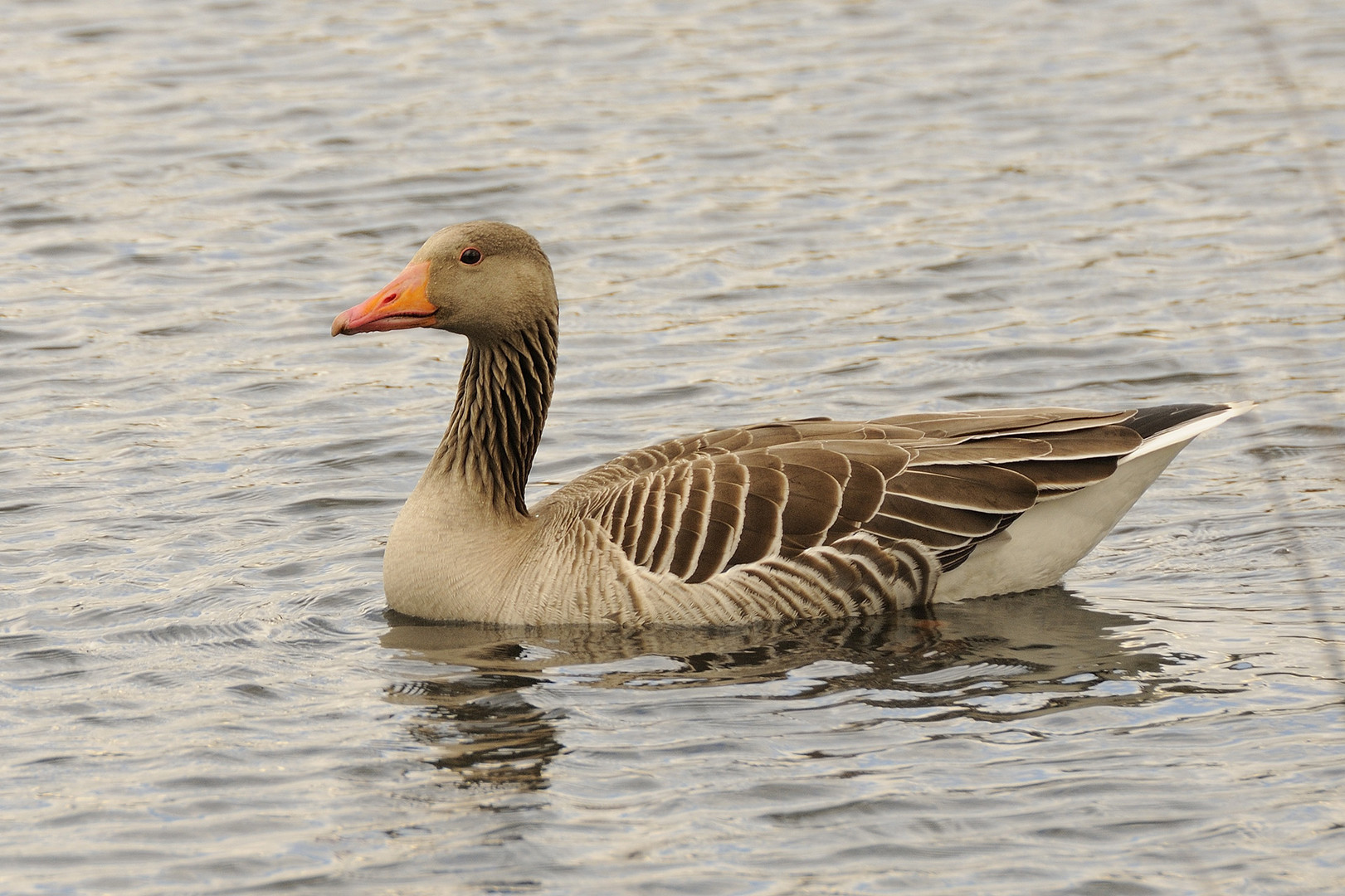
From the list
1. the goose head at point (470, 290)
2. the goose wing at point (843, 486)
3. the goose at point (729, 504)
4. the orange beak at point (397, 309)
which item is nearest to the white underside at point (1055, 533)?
the goose at point (729, 504)

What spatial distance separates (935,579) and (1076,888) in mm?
3128

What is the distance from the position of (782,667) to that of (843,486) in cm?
112

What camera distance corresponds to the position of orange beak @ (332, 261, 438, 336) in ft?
31.7

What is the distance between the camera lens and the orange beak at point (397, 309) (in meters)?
9.66

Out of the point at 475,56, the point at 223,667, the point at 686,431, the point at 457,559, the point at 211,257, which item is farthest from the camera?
the point at 475,56

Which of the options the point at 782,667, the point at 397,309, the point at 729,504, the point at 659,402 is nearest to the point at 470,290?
the point at 397,309

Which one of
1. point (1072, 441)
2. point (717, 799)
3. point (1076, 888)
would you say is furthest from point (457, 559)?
point (1076, 888)

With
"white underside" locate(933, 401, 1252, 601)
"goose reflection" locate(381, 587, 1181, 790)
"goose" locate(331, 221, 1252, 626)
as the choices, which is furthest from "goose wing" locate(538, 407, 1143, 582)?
"goose reflection" locate(381, 587, 1181, 790)

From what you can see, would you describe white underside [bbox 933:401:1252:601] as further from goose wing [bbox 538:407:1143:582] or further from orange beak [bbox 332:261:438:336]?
orange beak [bbox 332:261:438:336]

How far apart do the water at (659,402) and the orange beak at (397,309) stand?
1.59 m

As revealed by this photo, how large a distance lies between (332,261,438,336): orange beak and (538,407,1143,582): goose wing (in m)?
1.30

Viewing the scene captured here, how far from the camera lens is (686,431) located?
12.6 m

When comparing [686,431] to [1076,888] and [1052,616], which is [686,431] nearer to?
[1052,616]

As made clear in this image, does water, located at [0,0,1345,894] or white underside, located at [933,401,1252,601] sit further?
white underside, located at [933,401,1252,601]
